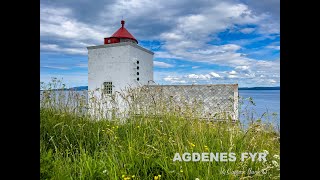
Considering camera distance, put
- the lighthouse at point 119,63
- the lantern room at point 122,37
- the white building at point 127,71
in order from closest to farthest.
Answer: the white building at point 127,71, the lighthouse at point 119,63, the lantern room at point 122,37

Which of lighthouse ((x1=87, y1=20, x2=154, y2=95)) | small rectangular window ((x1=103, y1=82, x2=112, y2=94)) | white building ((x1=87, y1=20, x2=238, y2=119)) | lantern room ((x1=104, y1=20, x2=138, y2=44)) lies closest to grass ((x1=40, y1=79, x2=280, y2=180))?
small rectangular window ((x1=103, y1=82, x2=112, y2=94))

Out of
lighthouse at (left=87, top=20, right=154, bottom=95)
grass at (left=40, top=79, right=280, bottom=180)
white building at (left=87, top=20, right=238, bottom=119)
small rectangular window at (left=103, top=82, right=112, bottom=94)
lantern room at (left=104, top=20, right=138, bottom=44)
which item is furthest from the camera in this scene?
lantern room at (left=104, top=20, right=138, bottom=44)

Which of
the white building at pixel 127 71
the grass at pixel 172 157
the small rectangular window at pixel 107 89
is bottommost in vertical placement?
the grass at pixel 172 157

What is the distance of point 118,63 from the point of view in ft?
25.7

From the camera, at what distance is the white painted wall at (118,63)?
272 inches

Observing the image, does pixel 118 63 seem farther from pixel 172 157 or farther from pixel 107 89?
pixel 172 157

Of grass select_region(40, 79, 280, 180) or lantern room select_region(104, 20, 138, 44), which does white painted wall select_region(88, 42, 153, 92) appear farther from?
grass select_region(40, 79, 280, 180)

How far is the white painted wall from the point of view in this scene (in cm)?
690

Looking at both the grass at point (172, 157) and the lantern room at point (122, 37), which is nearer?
the grass at point (172, 157)

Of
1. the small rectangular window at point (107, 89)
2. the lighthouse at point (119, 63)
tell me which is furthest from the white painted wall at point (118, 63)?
the small rectangular window at point (107, 89)

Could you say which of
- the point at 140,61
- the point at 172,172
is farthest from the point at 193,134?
the point at 140,61

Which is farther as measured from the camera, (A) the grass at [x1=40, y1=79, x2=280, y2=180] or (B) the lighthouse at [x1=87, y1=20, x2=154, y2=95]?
(B) the lighthouse at [x1=87, y1=20, x2=154, y2=95]

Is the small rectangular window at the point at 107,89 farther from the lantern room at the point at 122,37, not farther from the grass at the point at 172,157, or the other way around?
the lantern room at the point at 122,37
